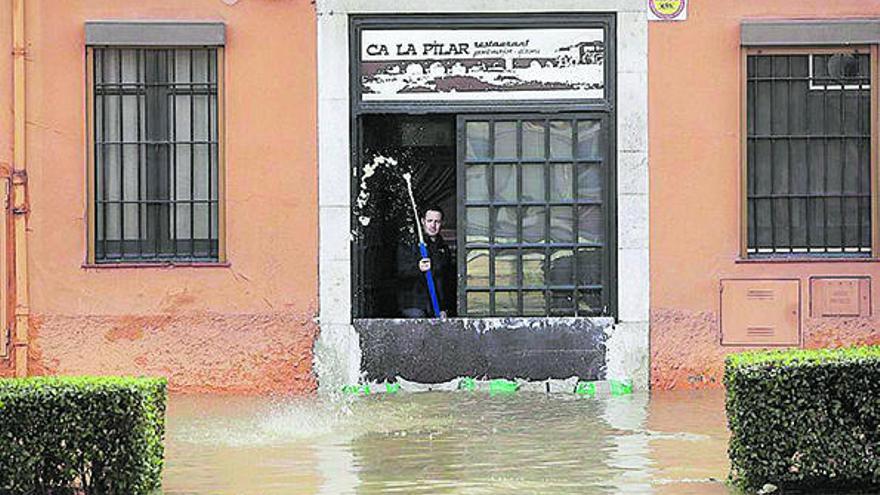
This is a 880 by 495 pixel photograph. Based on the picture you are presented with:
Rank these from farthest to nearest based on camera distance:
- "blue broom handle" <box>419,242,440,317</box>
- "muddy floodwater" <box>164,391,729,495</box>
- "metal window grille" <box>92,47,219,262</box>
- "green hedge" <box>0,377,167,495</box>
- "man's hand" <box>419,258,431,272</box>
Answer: "man's hand" <box>419,258,431,272</box> → "blue broom handle" <box>419,242,440,317</box> → "metal window grille" <box>92,47,219,262</box> → "muddy floodwater" <box>164,391,729,495</box> → "green hedge" <box>0,377,167,495</box>

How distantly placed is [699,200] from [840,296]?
5.05 feet

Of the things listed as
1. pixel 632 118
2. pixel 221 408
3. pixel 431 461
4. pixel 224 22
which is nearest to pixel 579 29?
pixel 632 118

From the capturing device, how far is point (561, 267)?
16234mm

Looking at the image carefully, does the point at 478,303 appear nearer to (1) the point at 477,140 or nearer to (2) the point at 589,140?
(1) the point at 477,140

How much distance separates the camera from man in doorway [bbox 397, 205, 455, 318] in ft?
56.9

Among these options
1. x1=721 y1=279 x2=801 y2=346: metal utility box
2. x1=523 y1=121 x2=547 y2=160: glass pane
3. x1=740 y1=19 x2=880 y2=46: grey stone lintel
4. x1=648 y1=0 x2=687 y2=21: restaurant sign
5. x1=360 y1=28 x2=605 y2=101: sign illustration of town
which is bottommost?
x1=721 y1=279 x2=801 y2=346: metal utility box

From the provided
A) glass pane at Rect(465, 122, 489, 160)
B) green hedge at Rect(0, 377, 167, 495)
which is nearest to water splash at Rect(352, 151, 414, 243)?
glass pane at Rect(465, 122, 489, 160)

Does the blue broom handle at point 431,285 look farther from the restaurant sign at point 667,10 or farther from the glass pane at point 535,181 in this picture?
the restaurant sign at point 667,10

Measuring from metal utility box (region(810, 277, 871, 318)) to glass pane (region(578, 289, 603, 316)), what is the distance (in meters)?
1.92

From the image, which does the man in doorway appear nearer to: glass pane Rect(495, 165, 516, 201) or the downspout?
glass pane Rect(495, 165, 516, 201)

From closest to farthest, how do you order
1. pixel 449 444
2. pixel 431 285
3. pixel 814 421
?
pixel 814 421
pixel 449 444
pixel 431 285

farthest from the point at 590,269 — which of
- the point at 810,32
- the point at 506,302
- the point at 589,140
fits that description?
the point at 810,32


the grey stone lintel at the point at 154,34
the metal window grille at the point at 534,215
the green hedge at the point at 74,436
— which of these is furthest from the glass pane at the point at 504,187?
the green hedge at the point at 74,436

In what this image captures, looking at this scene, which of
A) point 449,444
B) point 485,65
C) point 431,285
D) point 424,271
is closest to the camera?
point 449,444
